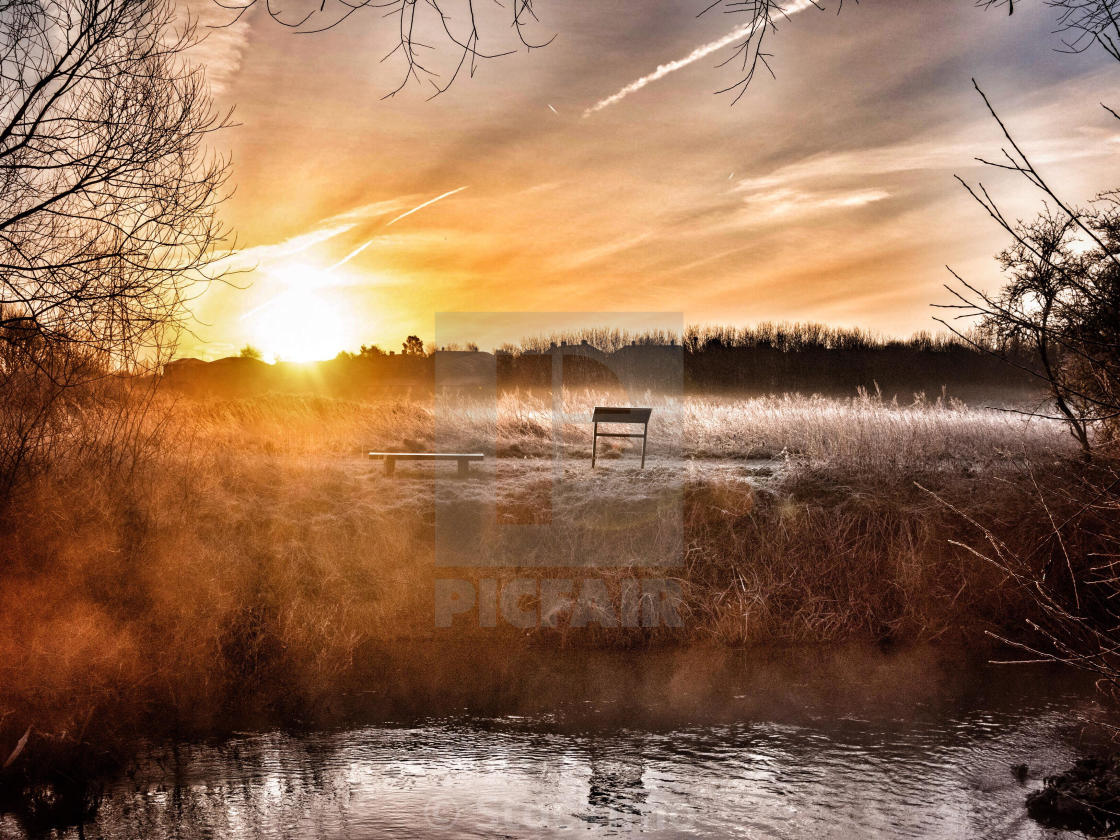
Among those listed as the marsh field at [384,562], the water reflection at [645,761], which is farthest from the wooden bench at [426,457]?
the water reflection at [645,761]

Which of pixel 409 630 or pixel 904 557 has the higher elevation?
pixel 904 557

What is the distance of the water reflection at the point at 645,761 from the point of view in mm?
6938

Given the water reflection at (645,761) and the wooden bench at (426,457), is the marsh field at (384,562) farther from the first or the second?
the water reflection at (645,761)

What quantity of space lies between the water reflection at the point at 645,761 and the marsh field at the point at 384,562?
0.97 m

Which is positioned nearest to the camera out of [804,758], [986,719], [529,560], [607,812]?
[607,812]

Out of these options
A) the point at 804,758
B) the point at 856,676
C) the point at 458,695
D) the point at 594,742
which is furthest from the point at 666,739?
the point at 856,676

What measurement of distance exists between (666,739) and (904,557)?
5.46 m

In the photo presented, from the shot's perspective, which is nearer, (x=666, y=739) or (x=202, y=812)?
(x=202, y=812)

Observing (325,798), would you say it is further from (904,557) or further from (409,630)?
(904,557)

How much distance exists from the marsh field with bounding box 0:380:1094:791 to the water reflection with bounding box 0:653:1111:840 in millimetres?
965

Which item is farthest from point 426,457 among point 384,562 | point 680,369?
point 680,369

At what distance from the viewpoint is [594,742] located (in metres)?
8.58

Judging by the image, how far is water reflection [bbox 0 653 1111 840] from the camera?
6.94 metres

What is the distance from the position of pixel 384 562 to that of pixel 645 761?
5.55 meters
